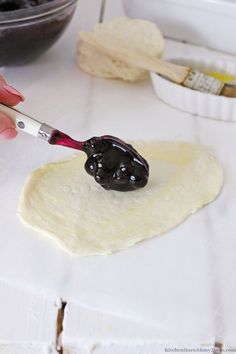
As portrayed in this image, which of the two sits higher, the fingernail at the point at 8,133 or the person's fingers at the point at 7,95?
the person's fingers at the point at 7,95

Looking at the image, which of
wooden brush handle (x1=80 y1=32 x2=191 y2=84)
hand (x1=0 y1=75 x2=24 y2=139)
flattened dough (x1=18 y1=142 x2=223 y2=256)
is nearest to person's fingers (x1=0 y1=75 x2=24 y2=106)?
hand (x1=0 y1=75 x2=24 y2=139)

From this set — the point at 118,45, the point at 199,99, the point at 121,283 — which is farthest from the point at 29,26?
the point at 121,283

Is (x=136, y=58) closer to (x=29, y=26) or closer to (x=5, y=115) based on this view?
(x=29, y=26)

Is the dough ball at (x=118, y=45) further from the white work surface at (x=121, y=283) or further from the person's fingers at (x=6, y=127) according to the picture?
the person's fingers at (x=6, y=127)

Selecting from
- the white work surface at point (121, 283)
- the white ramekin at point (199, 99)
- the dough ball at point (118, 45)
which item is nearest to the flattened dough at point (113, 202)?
the white work surface at point (121, 283)

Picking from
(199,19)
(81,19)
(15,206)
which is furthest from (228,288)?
(81,19)

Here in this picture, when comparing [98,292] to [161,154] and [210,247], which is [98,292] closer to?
[210,247]
